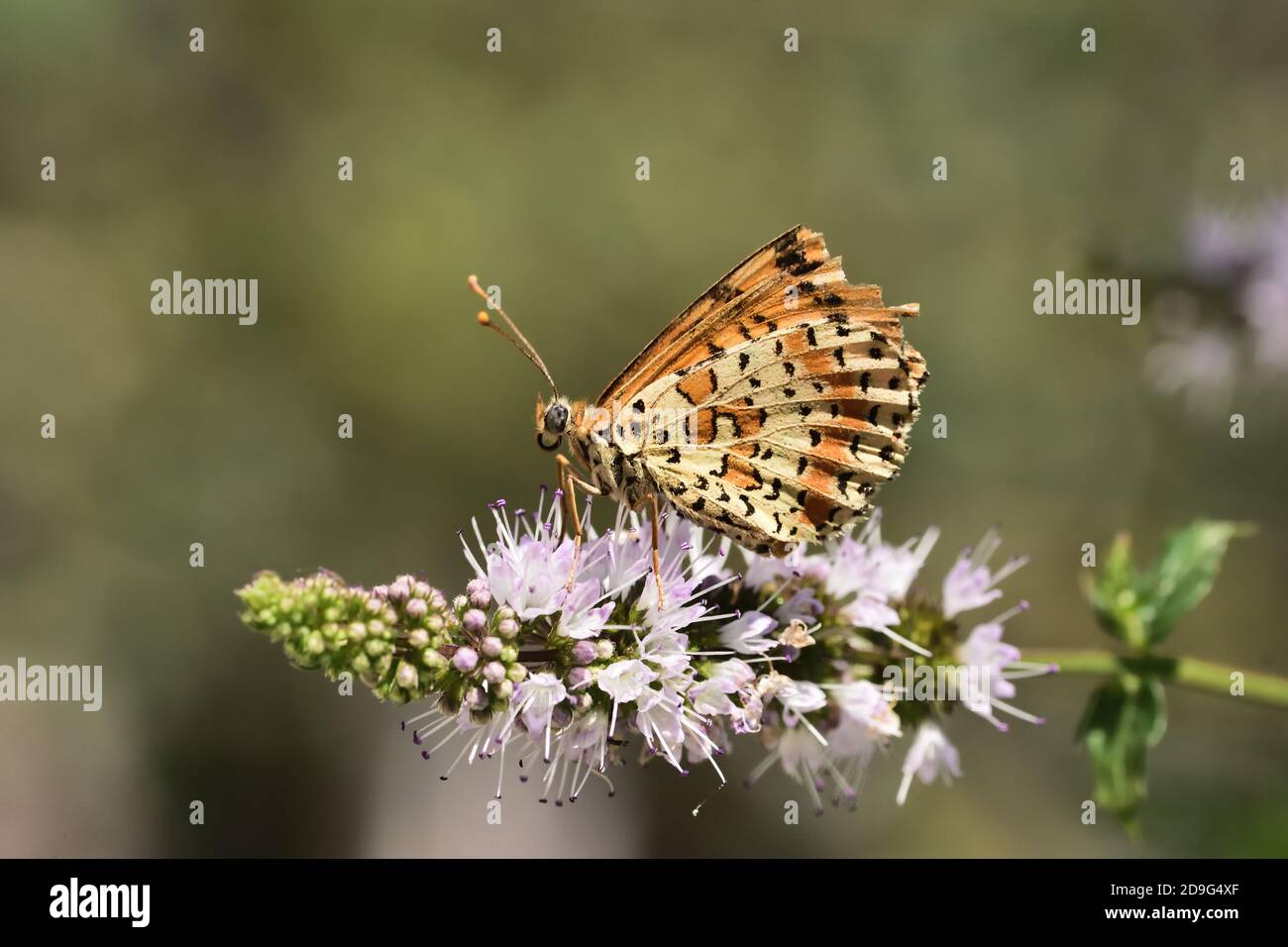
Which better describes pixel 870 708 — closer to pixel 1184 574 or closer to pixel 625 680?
pixel 625 680

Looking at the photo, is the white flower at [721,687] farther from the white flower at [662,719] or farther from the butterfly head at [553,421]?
the butterfly head at [553,421]

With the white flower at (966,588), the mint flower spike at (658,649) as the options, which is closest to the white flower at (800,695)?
the mint flower spike at (658,649)

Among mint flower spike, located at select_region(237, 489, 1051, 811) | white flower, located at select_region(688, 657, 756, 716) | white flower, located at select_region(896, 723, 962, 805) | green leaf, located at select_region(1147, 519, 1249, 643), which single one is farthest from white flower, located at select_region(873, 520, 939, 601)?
green leaf, located at select_region(1147, 519, 1249, 643)

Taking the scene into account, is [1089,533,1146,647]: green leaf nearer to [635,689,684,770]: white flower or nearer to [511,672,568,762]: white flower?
[635,689,684,770]: white flower

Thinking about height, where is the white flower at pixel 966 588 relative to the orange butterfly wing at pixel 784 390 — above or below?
below
